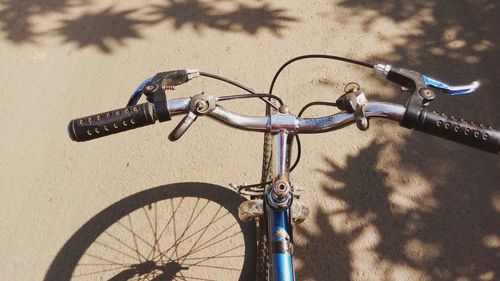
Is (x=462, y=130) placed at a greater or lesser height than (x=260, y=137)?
lesser

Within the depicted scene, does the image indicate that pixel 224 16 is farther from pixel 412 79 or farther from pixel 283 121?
pixel 412 79

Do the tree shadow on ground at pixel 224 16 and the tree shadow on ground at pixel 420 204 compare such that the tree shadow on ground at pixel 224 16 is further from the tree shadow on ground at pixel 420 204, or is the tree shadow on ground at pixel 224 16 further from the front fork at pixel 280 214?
the front fork at pixel 280 214

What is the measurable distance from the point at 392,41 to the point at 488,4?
999 millimetres

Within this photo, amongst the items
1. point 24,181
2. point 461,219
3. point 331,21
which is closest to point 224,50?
point 331,21

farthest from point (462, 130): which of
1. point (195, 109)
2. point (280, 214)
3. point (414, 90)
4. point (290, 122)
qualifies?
point (195, 109)

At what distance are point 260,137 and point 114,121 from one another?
1838mm

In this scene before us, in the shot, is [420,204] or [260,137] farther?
[260,137]

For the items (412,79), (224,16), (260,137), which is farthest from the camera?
(224,16)

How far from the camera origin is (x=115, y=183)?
119 inches

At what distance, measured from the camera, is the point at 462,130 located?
4.46 feet

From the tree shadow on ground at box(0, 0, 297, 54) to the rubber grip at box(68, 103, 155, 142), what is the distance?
2.41 meters

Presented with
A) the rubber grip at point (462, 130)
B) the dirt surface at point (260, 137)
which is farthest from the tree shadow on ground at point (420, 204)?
the rubber grip at point (462, 130)

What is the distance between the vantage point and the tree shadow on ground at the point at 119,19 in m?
3.77

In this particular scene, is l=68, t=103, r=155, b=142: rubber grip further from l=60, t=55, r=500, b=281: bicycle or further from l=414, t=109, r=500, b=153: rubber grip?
l=414, t=109, r=500, b=153: rubber grip
